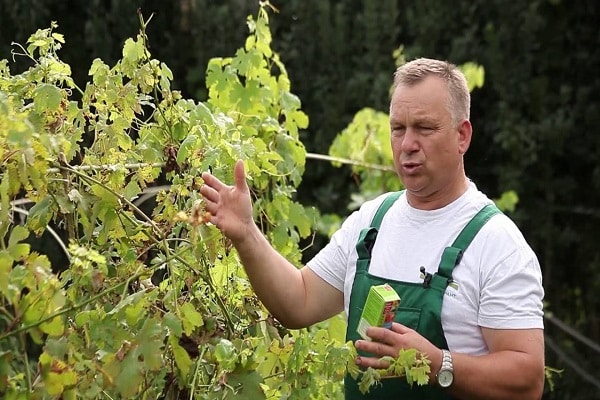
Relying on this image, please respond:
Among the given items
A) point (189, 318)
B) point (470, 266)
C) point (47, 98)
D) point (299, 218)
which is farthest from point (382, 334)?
point (299, 218)

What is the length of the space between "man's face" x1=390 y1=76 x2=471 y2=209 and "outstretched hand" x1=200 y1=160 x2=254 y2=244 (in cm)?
36

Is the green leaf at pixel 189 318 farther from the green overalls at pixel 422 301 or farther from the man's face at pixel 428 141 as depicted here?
the man's face at pixel 428 141

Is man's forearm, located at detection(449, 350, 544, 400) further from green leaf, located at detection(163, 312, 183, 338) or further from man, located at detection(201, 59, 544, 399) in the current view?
green leaf, located at detection(163, 312, 183, 338)

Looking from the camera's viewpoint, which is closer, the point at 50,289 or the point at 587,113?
the point at 50,289

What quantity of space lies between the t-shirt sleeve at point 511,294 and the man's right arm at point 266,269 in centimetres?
48

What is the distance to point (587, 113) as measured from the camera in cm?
607

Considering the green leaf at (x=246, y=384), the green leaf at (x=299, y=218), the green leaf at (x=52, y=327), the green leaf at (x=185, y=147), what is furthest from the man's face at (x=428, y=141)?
the green leaf at (x=299, y=218)

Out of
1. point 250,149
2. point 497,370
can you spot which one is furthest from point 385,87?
point 497,370

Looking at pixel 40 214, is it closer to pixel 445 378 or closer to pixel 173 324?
pixel 173 324

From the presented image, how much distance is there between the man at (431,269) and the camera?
2.22m

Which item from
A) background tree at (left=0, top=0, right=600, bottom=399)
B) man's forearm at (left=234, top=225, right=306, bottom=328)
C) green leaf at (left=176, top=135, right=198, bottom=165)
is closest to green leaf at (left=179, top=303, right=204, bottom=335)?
man's forearm at (left=234, top=225, right=306, bottom=328)

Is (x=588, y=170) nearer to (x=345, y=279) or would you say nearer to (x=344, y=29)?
(x=344, y=29)

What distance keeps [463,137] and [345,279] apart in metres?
0.43

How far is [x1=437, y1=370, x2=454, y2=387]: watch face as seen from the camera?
2.21 m
